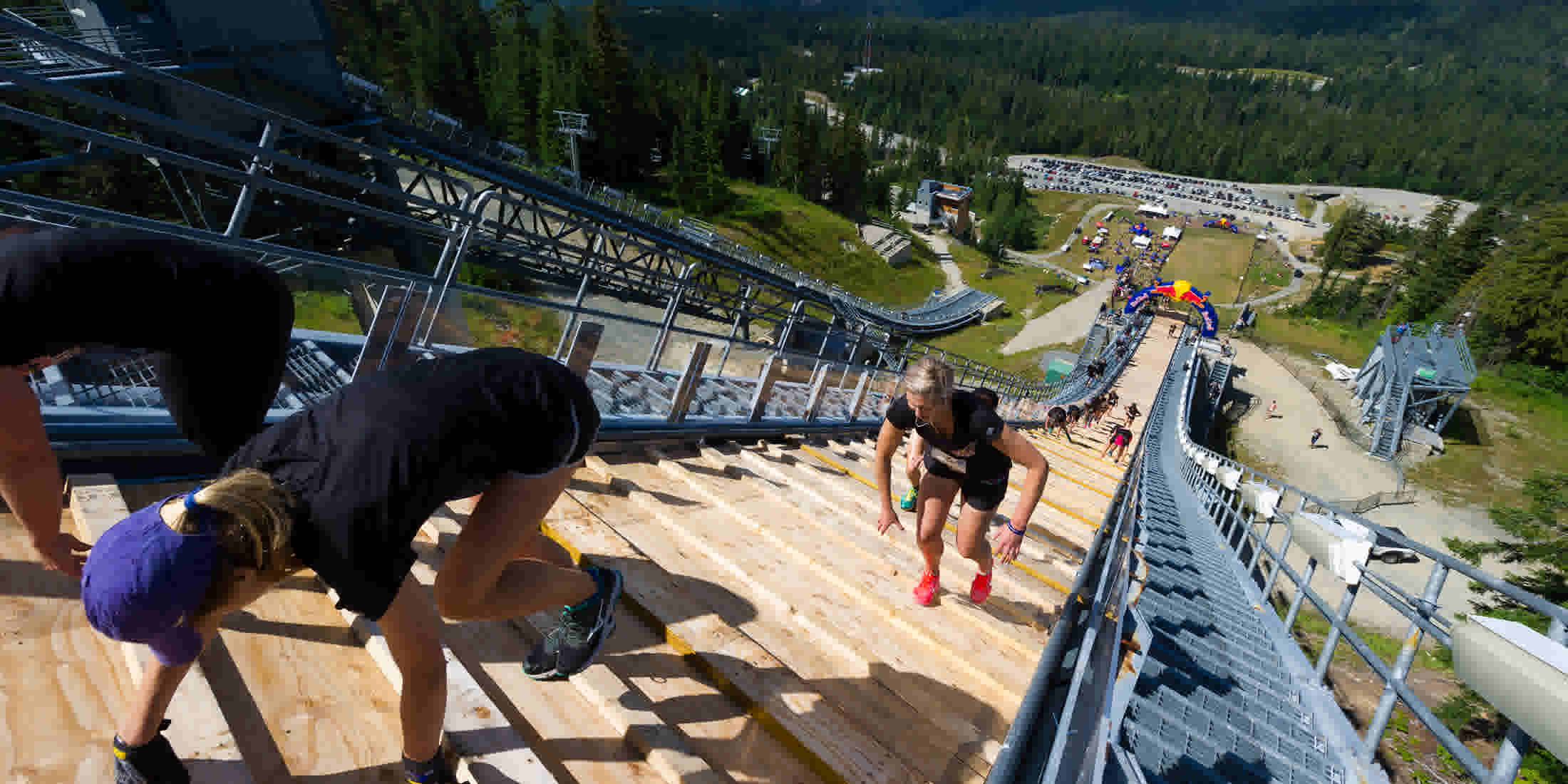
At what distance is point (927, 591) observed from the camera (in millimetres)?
3893

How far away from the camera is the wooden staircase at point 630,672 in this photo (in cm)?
203

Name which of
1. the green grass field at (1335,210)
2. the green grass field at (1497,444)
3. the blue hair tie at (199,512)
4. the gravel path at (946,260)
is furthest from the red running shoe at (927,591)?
the green grass field at (1335,210)

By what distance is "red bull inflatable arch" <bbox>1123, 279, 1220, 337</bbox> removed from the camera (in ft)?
136

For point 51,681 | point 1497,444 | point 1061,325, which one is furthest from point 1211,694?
point 1061,325

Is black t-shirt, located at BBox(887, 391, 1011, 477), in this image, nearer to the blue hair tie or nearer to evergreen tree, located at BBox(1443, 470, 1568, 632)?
the blue hair tie

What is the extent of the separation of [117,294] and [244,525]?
1053 millimetres

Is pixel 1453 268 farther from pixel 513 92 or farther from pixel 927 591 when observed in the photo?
pixel 513 92

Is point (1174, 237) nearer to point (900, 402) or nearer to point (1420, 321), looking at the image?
point (1420, 321)

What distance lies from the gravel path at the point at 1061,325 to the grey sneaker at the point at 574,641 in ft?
153

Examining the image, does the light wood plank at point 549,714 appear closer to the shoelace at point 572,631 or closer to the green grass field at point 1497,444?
the shoelace at point 572,631

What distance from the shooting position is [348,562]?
5.23 feet

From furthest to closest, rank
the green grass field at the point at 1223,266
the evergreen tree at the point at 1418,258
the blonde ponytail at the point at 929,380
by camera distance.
→ the green grass field at the point at 1223,266
the evergreen tree at the point at 1418,258
the blonde ponytail at the point at 929,380

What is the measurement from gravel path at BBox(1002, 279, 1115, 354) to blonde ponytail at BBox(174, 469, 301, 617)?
157 feet

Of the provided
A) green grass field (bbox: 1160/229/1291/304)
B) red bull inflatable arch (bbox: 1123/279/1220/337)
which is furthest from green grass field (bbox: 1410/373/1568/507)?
green grass field (bbox: 1160/229/1291/304)
